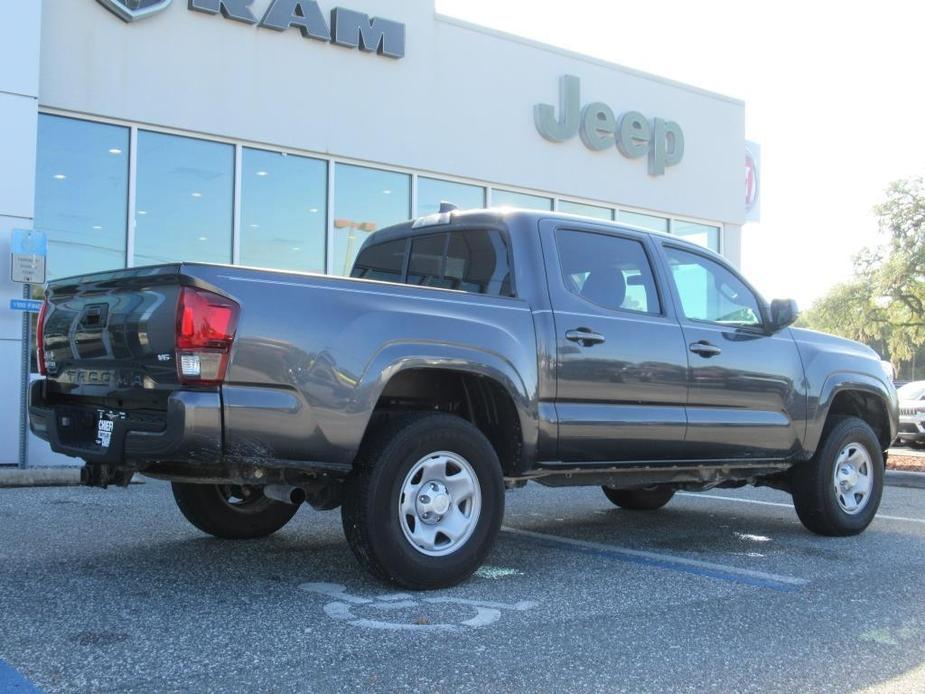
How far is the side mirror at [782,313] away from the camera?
618 centimetres

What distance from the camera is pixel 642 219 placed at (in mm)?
15148

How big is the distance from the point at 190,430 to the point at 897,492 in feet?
27.7

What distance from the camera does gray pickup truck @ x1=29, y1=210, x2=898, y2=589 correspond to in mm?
4043

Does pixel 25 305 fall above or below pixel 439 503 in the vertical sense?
above

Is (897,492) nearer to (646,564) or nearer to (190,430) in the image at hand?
(646,564)

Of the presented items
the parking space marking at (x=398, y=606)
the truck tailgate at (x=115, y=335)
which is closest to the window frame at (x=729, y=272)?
the parking space marking at (x=398, y=606)

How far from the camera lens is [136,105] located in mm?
10414

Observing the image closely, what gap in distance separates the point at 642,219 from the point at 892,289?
32.0m

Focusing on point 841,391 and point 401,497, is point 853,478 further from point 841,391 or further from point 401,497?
point 401,497

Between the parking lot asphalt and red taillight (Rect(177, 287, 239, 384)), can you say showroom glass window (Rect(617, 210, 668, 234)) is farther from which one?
red taillight (Rect(177, 287, 239, 384))

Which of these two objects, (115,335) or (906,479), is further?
(906,479)

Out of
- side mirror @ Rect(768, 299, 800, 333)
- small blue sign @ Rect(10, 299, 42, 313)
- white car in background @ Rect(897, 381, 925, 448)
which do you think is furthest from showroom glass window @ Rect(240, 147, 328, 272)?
white car in background @ Rect(897, 381, 925, 448)

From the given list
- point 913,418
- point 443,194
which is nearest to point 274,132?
point 443,194

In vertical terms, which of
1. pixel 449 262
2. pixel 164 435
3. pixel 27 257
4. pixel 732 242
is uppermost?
pixel 732 242
